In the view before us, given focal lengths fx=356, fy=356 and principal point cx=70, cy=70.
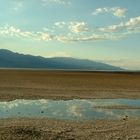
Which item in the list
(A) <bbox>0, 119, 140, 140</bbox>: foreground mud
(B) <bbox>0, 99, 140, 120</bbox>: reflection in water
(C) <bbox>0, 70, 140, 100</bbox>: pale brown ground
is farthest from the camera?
(C) <bbox>0, 70, 140, 100</bbox>: pale brown ground

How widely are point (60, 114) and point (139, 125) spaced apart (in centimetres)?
628

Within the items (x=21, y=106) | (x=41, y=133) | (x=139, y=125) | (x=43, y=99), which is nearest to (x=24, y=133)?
(x=41, y=133)

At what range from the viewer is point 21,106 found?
28.5 metres

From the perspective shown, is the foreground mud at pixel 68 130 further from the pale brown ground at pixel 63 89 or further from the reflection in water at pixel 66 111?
the pale brown ground at pixel 63 89

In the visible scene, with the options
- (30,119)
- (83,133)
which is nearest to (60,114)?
(30,119)

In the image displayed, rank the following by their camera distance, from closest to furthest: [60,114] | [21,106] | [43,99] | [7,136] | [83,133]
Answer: [7,136] < [83,133] < [60,114] < [21,106] < [43,99]

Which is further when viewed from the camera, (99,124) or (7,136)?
(99,124)

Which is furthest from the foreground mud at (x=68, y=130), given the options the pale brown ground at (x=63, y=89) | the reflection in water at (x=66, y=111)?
the pale brown ground at (x=63, y=89)

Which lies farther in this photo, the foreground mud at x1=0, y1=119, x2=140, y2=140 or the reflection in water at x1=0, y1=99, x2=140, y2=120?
the reflection in water at x1=0, y1=99, x2=140, y2=120

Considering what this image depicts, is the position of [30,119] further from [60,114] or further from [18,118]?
[60,114]

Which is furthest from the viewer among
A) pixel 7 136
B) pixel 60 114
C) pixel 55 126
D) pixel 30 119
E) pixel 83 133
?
pixel 60 114

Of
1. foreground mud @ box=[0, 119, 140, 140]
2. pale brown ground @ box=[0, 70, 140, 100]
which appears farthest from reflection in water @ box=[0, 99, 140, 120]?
pale brown ground @ box=[0, 70, 140, 100]

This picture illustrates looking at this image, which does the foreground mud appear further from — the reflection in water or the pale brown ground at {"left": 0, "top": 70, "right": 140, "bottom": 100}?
the pale brown ground at {"left": 0, "top": 70, "right": 140, "bottom": 100}

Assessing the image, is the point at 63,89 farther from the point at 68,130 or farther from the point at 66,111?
the point at 68,130
